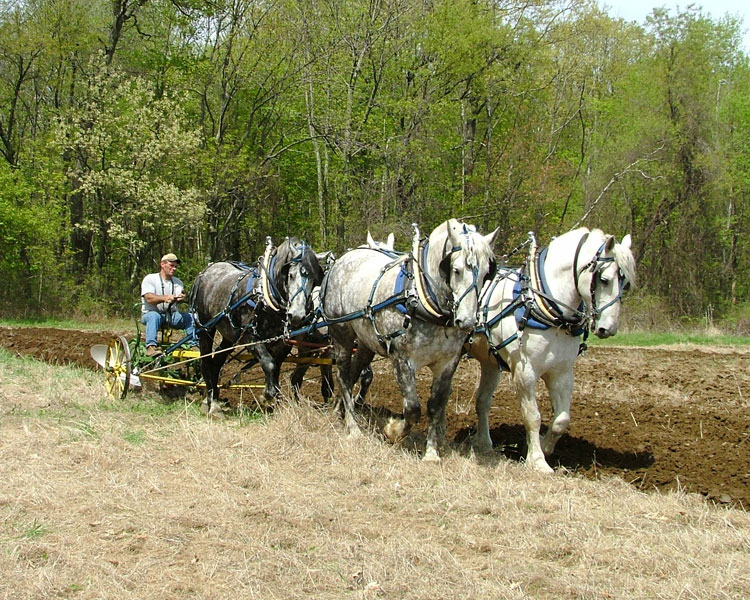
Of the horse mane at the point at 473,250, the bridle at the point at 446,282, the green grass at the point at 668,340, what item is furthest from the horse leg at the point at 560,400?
the green grass at the point at 668,340

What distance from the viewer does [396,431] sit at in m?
6.99

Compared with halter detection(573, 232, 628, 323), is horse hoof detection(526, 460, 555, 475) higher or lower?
lower

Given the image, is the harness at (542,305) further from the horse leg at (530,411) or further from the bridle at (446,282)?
the bridle at (446,282)

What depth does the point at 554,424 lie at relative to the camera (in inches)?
267

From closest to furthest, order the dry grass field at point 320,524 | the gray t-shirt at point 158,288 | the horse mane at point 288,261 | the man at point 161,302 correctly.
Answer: the dry grass field at point 320,524 → the horse mane at point 288,261 → the man at point 161,302 → the gray t-shirt at point 158,288

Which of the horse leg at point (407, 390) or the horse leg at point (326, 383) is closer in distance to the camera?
the horse leg at point (407, 390)

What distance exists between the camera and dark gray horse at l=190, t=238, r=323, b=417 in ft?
26.3

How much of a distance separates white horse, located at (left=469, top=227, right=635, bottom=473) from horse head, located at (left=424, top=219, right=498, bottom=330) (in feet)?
1.86

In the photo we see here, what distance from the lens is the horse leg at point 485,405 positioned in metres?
7.61

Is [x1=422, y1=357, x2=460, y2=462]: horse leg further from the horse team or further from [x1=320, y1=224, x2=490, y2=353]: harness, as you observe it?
[x1=320, y1=224, x2=490, y2=353]: harness

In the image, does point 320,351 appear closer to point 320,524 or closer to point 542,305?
point 542,305

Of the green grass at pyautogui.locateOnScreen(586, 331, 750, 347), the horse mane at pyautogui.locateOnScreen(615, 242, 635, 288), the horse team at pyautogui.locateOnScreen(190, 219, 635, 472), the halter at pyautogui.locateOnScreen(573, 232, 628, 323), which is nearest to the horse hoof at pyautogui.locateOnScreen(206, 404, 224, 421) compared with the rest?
the horse team at pyautogui.locateOnScreen(190, 219, 635, 472)

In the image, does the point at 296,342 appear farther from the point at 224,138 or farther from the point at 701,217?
the point at 701,217

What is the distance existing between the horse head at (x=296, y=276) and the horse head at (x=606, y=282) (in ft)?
8.82
